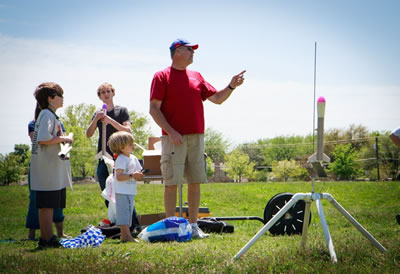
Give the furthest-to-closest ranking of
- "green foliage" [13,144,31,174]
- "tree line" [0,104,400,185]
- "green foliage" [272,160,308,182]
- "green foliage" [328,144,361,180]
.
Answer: "green foliage" [272,160,308,182]
"green foliage" [328,144,361,180]
"tree line" [0,104,400,185]
"green foliage" [13,144,31,174]

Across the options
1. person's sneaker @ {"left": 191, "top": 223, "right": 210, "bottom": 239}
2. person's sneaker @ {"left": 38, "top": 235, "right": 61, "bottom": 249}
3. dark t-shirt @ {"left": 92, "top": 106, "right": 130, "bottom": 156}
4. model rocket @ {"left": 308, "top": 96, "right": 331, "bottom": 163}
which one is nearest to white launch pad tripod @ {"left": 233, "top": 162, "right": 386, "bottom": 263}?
model rocket @ {"left": 308, "top": 96, "right": 331, "bottom": 163}

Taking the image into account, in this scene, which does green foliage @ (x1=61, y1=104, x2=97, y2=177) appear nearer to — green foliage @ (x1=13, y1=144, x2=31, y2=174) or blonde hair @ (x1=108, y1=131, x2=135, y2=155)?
green foliage @ (x1=13, y1=144, x2=31, y2=174)

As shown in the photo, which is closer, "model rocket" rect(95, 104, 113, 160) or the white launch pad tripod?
the white launch pad tripod

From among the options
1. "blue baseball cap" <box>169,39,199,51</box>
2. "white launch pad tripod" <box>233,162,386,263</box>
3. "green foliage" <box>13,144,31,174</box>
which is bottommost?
"green foliage" <box>13,144,31,174</box>

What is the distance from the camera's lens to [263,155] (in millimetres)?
74812

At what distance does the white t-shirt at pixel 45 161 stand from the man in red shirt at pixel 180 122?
1.36 m

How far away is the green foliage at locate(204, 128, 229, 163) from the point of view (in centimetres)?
6431

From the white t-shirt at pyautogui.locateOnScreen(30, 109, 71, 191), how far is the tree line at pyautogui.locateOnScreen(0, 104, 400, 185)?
2860 centimetres

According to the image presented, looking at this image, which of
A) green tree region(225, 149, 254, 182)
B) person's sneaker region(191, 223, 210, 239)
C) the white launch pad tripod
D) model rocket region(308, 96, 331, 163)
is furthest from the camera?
green tree region(225, 149, 254, 182)

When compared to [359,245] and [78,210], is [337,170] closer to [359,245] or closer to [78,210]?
[78,210]

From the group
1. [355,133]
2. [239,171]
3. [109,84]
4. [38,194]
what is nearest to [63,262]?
[38,194]

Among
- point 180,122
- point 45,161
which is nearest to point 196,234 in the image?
point 180,122

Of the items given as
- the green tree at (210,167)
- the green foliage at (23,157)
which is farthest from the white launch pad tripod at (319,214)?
the green tree at (210,167)

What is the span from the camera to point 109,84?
7.23 m
